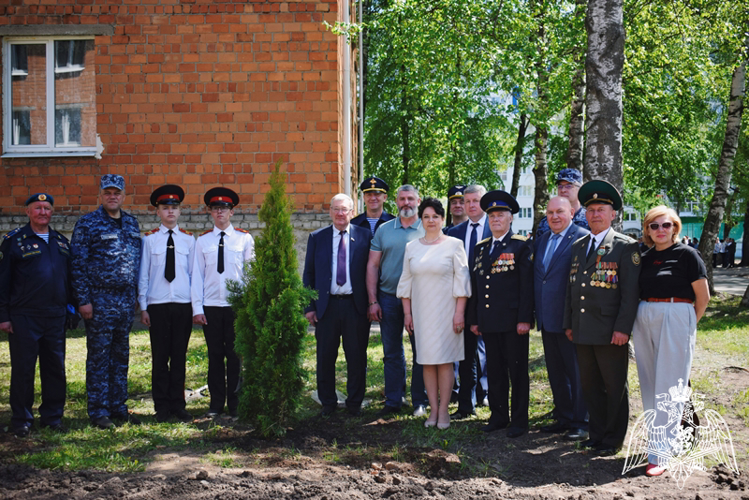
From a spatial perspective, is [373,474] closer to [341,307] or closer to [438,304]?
[438,304]

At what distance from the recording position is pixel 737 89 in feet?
49.7

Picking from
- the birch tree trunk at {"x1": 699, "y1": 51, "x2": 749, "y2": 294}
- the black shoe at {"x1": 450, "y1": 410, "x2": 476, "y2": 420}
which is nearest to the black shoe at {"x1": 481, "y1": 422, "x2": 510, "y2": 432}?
the black shoe at {"x1": 450, "y1": 410, "x2": 476, "y2": 420}

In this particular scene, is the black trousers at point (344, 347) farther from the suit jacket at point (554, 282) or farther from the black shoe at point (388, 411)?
the suit jacket at point (554, 282)

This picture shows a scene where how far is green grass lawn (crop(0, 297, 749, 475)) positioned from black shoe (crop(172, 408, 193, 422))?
160mm

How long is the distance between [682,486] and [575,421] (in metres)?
1.31

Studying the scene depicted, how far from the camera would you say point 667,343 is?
457 cm

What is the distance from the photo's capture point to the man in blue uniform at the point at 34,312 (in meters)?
5.63

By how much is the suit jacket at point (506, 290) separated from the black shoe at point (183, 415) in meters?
2.84

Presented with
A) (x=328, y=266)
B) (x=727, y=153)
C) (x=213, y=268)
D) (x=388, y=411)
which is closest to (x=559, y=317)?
(x=388, y=411)

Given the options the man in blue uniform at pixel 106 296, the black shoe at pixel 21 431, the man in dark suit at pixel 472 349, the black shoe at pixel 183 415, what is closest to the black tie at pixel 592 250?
the man in dark suit at pixel 472 349

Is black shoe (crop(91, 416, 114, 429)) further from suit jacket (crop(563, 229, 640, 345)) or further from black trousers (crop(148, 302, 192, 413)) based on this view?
suit jacket (crop(563, 229, 640, 345))

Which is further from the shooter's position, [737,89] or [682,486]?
[737,89]

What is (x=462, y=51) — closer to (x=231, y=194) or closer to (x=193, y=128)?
(x=193, y=128)

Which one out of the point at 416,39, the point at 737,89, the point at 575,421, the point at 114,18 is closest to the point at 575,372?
the point at 575,421
